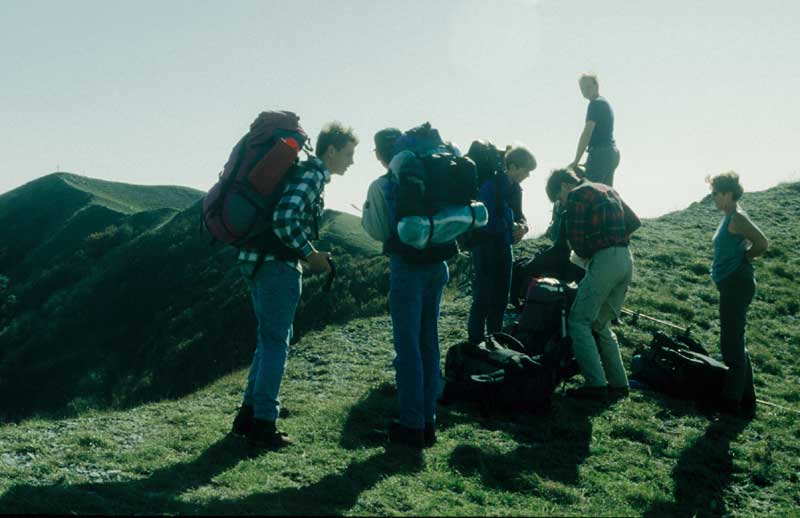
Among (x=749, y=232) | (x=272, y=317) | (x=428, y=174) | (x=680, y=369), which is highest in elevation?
(x=749, y=232)

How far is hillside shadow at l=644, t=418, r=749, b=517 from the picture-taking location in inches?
230

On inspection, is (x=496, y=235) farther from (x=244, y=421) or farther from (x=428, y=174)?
(x=244, y=421)

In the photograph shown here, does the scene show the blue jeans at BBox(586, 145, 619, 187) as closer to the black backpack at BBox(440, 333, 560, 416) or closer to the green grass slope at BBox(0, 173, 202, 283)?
the black backpack at BBox(440, 333, 560, 416)

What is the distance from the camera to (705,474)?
6.67 m

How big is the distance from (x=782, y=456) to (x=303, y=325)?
14.7 metres

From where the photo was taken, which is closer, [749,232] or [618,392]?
[749,232]

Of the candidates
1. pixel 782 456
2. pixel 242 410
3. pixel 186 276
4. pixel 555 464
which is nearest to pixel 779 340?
pixel 782 456

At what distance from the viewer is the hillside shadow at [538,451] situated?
19.6 feet

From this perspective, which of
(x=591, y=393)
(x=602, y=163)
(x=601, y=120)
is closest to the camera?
(x=591, y=393)

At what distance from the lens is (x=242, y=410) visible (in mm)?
6375

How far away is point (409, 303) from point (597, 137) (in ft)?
21.3

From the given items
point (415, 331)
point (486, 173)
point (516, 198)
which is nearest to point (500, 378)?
point (415, 331)

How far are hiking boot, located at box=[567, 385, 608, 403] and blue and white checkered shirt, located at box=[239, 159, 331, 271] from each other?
4.13 meters

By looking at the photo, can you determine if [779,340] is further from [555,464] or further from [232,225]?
[232,225]
